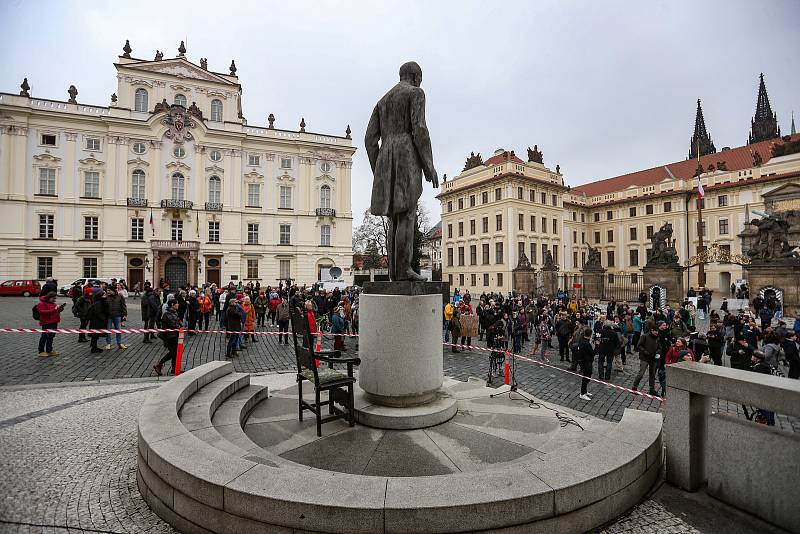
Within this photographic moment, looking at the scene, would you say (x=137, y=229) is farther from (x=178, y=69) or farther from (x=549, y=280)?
(x=549, y=280)

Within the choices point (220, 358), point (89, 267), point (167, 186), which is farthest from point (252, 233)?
point (220, 358)

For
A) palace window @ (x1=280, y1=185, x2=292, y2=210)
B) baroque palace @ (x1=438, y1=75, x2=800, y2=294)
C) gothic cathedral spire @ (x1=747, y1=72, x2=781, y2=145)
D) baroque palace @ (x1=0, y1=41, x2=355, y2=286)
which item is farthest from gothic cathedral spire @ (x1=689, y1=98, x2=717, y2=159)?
palace window @ (x1=280, y1=185, x2=292, y2=210)

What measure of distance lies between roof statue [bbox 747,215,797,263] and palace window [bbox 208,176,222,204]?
150 ft

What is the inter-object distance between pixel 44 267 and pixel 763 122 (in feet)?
338

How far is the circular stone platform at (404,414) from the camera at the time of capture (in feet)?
13.5

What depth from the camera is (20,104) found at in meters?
35.4

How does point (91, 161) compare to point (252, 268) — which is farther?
point (252, 268)

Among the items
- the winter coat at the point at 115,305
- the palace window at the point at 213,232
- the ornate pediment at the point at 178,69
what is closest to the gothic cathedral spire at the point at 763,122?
the ornate pediment at the point at 178,69

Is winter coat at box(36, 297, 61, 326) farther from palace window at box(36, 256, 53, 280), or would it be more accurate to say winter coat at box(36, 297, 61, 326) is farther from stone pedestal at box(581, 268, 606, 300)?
palace window at box(36, 256, 53, 280)

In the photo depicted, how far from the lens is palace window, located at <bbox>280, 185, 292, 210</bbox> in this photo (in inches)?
1751

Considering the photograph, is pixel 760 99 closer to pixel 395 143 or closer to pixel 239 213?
pixel 239 213

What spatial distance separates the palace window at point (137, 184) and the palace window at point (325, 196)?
18.0 metres

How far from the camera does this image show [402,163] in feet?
15.6

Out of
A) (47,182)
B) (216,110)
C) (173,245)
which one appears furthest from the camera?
(216,110)
